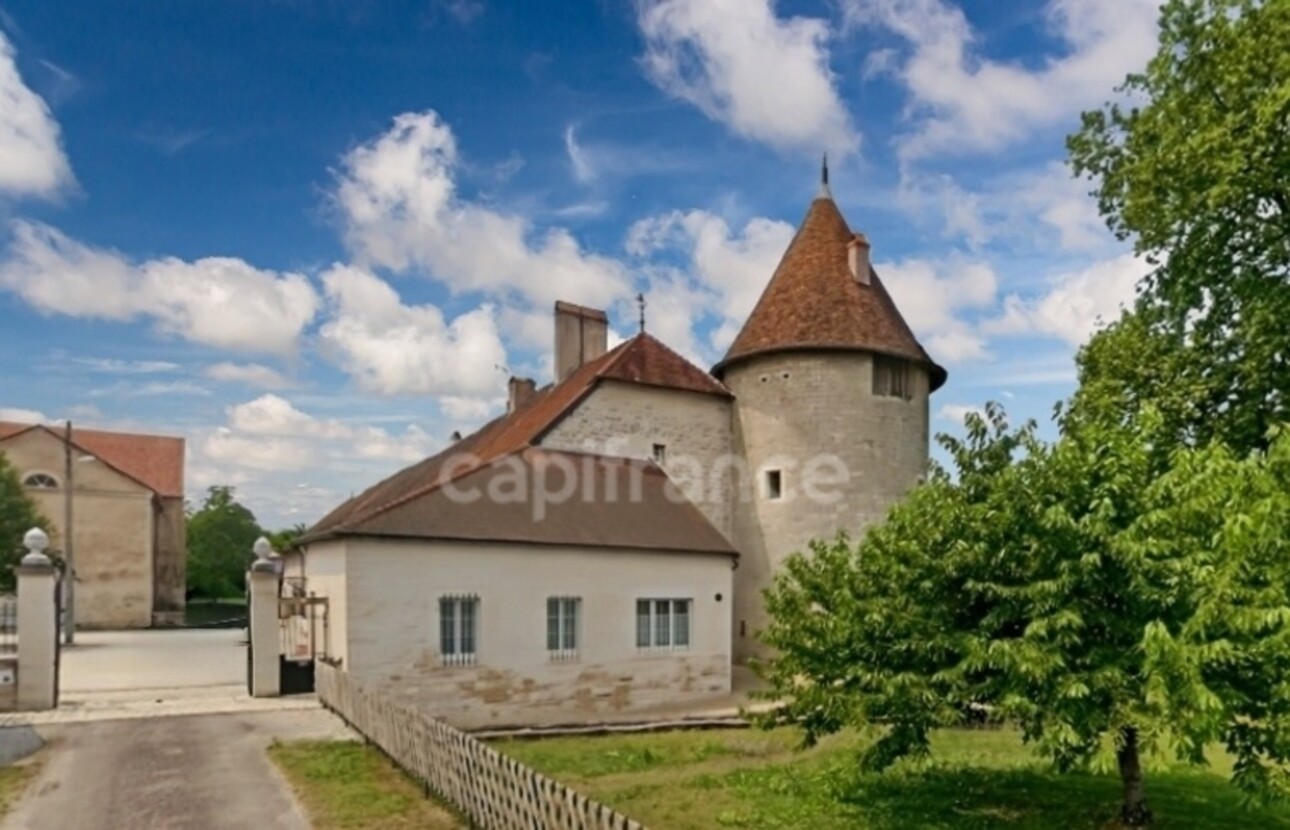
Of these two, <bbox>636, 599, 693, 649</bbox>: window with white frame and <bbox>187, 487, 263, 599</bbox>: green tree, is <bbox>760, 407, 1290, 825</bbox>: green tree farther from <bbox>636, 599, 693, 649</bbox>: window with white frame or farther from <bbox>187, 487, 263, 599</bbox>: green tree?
<bbox>187, 487, 263, 599</bbox>: green tree

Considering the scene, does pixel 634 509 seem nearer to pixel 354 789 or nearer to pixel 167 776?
pixel 354 789

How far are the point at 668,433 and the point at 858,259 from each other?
7.42m

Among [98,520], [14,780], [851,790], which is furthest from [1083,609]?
[98,520]

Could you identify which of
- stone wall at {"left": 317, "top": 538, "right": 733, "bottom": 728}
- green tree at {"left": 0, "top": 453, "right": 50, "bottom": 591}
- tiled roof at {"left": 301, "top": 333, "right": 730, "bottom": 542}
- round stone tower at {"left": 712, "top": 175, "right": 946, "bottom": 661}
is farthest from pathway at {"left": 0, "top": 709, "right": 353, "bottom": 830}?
green tree at {"left": 0, "top": 453, "right": 50, "bottom": 591}

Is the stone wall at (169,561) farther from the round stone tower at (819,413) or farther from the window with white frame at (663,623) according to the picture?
the window with white frame at (663,623)

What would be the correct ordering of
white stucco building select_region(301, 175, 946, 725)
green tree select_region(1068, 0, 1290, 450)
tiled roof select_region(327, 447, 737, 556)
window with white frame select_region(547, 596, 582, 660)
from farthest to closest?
window with white frame select_region(547, 596, 582, 660)
tiled roof select_region(327, 447, 737, 556)
white stucco building select_region(301, 175, 946, 725)
green tree select_region(1068, 0, 1290, 450)

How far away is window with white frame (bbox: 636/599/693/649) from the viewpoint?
755 inches

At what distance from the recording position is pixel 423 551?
54.4 feet

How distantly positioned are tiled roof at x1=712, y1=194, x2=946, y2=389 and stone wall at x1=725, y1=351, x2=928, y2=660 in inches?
16.9

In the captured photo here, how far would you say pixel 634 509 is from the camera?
2044 centimetres

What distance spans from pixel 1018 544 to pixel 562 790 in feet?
14.2

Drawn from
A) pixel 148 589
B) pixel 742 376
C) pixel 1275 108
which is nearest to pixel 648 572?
pixel 742 376

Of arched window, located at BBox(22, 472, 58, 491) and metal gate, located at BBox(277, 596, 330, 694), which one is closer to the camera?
metal gate, located at BBox(277, 596, 330, 694)

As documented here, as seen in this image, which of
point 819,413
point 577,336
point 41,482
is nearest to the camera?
point 819,413
